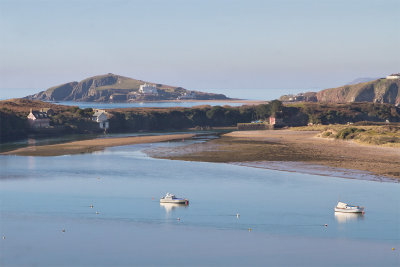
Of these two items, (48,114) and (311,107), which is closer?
(48,114)

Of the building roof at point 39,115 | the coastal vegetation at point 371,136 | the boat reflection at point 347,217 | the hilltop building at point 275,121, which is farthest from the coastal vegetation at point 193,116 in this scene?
the boat reflection at point 347,217

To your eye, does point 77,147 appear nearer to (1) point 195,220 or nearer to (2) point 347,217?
(1) point 195,220

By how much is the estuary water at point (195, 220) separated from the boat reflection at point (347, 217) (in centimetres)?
8

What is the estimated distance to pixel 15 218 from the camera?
1553 inches

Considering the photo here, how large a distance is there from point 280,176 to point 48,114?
8569 cm

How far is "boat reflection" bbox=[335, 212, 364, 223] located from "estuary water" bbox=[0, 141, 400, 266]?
8cm

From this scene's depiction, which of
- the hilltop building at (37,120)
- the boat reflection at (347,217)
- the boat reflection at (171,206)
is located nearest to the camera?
the boat reflection at (347,217)

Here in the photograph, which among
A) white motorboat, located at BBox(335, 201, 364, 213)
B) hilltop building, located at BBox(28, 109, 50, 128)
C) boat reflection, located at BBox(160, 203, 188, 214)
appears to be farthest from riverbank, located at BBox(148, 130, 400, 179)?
hilltop building, located at BBox(28, 109, 50, 128)

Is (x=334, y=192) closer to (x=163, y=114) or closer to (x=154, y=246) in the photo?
(x=154, y=246)

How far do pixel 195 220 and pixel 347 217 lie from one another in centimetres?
1130

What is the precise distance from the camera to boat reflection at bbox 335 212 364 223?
38838mm

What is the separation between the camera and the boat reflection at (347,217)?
38838mm

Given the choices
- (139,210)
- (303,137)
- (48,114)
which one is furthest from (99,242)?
(48,114)

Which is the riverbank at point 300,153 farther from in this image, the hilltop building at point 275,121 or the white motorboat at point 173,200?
the hilltop building at point 275,121
